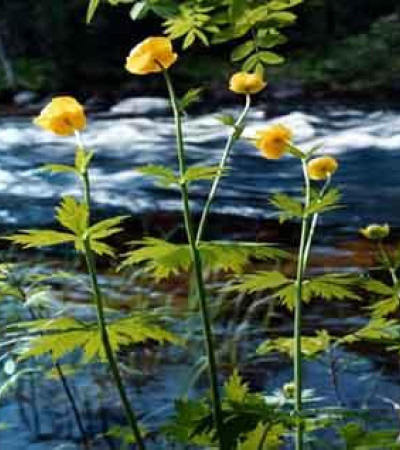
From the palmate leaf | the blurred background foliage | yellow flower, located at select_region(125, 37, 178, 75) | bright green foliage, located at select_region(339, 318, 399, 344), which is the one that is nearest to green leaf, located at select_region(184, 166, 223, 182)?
the palmate leaf

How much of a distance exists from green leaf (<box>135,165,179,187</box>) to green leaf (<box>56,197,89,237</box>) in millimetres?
71

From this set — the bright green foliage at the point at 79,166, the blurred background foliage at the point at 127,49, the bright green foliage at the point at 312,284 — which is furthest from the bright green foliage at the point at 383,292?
the blurred background foliage at the point at 127,49

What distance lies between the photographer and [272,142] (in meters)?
1.10

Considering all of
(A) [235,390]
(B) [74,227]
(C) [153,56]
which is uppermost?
(C) [153,56]

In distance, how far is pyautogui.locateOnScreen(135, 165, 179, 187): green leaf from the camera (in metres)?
1.00

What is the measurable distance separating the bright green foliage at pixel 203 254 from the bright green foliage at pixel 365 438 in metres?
0.19

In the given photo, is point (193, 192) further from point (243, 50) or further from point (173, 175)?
point (173, 175)

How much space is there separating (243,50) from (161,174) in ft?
0.78

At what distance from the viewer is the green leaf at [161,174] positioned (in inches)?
39.6

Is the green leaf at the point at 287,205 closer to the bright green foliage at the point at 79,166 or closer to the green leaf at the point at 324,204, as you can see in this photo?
the green leaf at the point at 324,204

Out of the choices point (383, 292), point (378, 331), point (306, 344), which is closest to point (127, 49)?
point (306, 344)

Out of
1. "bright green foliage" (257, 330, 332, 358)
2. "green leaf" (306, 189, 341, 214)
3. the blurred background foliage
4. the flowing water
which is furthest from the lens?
the blurred background foliage

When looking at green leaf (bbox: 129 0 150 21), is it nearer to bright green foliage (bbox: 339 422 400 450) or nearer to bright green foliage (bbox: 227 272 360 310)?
bright green foliage (bbox: 227 272 360 310)

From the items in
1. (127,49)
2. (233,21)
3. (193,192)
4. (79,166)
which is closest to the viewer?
(79,166)
